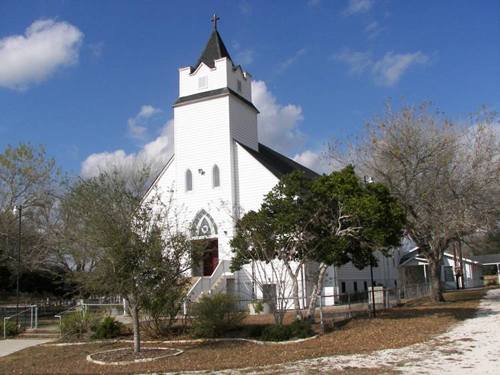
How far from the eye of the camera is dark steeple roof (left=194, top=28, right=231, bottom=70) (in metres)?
35.1

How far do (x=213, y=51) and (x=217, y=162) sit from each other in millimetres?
8236

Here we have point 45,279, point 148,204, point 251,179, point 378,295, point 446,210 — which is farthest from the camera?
point 45,279

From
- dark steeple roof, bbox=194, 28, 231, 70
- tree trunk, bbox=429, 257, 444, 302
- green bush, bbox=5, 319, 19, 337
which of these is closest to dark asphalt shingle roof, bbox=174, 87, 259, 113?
dark steeple roof, bbox=194, 28, 231, 70

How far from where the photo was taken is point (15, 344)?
22109 mm

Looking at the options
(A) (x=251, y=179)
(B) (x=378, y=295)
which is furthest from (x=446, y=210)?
(A) (x=251, y=179)

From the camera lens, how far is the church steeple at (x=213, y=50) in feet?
115

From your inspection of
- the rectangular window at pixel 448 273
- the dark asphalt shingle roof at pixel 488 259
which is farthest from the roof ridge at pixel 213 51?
the dark asphalt shingle roof at pixel 488 259

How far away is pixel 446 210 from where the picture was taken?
25.2 m

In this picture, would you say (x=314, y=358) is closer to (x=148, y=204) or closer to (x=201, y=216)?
(x=148, y=204)


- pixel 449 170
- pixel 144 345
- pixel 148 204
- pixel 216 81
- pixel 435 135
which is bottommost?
pixel 144 345

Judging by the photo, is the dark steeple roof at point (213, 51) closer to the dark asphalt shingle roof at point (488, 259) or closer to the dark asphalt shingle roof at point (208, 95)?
the dark asphalt shingle roof at point (208, 95)

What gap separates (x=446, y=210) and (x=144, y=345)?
15.5 meters

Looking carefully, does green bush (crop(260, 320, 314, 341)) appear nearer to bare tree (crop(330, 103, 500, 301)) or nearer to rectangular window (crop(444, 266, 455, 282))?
bare tree (crop(330, 103, 500, 301))

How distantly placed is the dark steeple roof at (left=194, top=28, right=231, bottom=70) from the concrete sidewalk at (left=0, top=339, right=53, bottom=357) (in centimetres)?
2002
